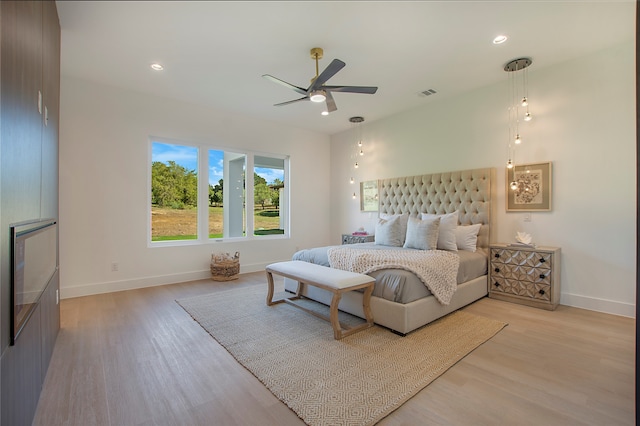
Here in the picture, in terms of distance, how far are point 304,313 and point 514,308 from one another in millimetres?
2461

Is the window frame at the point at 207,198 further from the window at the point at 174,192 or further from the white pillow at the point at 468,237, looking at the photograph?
the white pillow at the point at 468,237

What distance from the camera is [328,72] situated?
2.72 m

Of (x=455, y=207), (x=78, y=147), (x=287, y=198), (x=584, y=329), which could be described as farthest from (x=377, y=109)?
(x=78, y=147)

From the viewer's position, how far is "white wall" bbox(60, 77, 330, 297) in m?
3.91

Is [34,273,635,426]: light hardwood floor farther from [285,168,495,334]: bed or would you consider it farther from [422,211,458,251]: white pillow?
[422,211,458,251]: white pillow

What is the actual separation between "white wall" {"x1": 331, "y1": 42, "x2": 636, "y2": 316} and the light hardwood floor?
534mm

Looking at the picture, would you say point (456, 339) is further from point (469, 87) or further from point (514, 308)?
point (469, 87)

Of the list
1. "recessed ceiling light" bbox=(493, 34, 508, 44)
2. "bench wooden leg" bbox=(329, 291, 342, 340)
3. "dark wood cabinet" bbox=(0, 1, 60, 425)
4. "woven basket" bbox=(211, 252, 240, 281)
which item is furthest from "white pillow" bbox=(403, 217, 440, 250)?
"dark wood cabinet" bbox=(0, 1, 60, 425)

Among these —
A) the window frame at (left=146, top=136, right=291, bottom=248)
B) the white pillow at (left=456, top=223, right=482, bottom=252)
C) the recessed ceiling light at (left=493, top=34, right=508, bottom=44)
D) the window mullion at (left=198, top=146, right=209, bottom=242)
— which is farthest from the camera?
the window mullion at (left=198, top=146, right=209, bottom=242)

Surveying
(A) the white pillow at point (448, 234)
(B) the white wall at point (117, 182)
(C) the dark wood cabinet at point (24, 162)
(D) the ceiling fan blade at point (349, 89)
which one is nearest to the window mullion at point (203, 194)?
(B) the white wall at point (117, 182)

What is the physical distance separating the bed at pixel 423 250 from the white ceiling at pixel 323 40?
150 centimetres

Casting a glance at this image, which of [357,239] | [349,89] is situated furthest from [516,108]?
[357,239]

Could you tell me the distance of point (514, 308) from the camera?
349cm

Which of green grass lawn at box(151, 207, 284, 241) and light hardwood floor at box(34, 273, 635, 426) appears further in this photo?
green grass lawn at box(151, 207, 284, 241)
